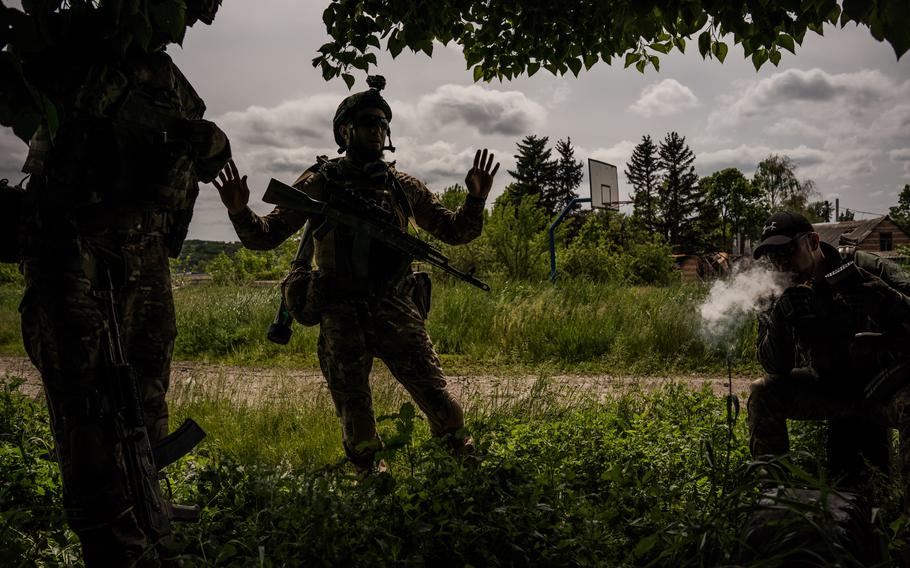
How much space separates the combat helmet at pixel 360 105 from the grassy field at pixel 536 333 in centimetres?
500

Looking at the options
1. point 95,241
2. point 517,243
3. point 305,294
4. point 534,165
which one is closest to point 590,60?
point 305,294

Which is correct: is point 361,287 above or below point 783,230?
below

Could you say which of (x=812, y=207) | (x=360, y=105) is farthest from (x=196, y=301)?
(x=812, y=207)

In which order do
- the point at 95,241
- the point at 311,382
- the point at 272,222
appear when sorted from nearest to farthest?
1. the point at 95,241
2. the point at 272,222
3. the point at 311,382

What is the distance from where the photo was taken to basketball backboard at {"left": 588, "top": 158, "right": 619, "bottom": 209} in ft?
71.2

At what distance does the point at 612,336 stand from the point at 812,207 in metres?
61.2

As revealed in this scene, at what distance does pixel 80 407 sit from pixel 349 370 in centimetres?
167

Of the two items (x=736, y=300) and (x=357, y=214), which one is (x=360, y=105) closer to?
(x=357, y=214)

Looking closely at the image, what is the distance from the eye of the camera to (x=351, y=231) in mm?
3936

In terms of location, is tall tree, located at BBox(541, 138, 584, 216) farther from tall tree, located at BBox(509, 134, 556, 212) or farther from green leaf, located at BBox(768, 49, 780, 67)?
green leaf, located at BBox(768, 49, 780, 67)

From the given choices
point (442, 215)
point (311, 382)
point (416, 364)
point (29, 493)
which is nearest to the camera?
point (29, 493)

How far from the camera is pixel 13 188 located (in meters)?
2.55

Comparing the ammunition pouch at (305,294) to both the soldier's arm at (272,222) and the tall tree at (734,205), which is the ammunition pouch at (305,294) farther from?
the tall tree at (734,205)

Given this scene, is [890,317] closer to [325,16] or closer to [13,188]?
[325,16]
